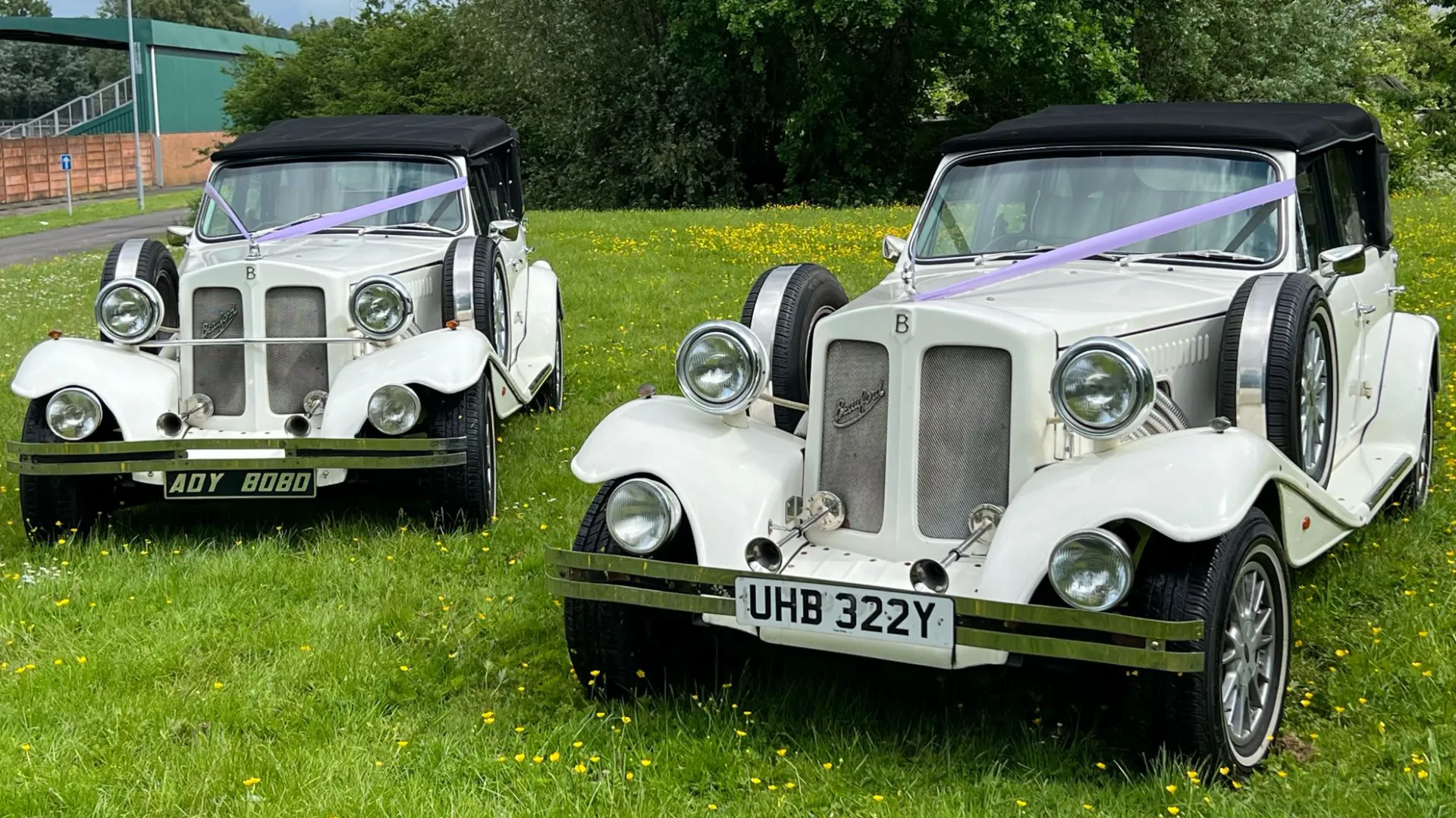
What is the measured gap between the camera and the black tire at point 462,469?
6.23m

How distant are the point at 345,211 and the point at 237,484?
2.38 metres

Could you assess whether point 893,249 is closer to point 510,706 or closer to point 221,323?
point 510,706

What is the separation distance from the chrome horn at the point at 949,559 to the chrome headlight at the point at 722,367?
82 centimetres

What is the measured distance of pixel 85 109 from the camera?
54562 millimetres

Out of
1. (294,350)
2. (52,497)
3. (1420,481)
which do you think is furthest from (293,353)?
(1420,481)

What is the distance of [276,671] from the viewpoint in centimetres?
473

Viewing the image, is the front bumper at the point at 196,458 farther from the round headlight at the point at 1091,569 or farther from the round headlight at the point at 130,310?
the round headlight at the point at 1091,569

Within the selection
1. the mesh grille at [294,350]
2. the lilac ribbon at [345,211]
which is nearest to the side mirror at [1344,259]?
the mesh grille at [294,350]

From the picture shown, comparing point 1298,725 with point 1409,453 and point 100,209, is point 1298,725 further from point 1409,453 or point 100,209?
point 100,209

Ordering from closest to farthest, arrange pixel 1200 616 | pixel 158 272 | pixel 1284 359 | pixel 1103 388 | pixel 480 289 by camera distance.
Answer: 1. pixel 1200 616
2. pixel 1103 388
3. pixel 1284 359
4. pixel 480 289
5. pixel 158 272

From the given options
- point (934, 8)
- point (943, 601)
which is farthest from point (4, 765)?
point (934, 8)

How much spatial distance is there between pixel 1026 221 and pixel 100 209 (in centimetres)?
3817

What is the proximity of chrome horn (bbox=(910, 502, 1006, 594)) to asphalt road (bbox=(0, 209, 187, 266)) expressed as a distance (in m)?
21.0

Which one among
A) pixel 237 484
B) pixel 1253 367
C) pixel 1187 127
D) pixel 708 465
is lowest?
pixel 237 484
